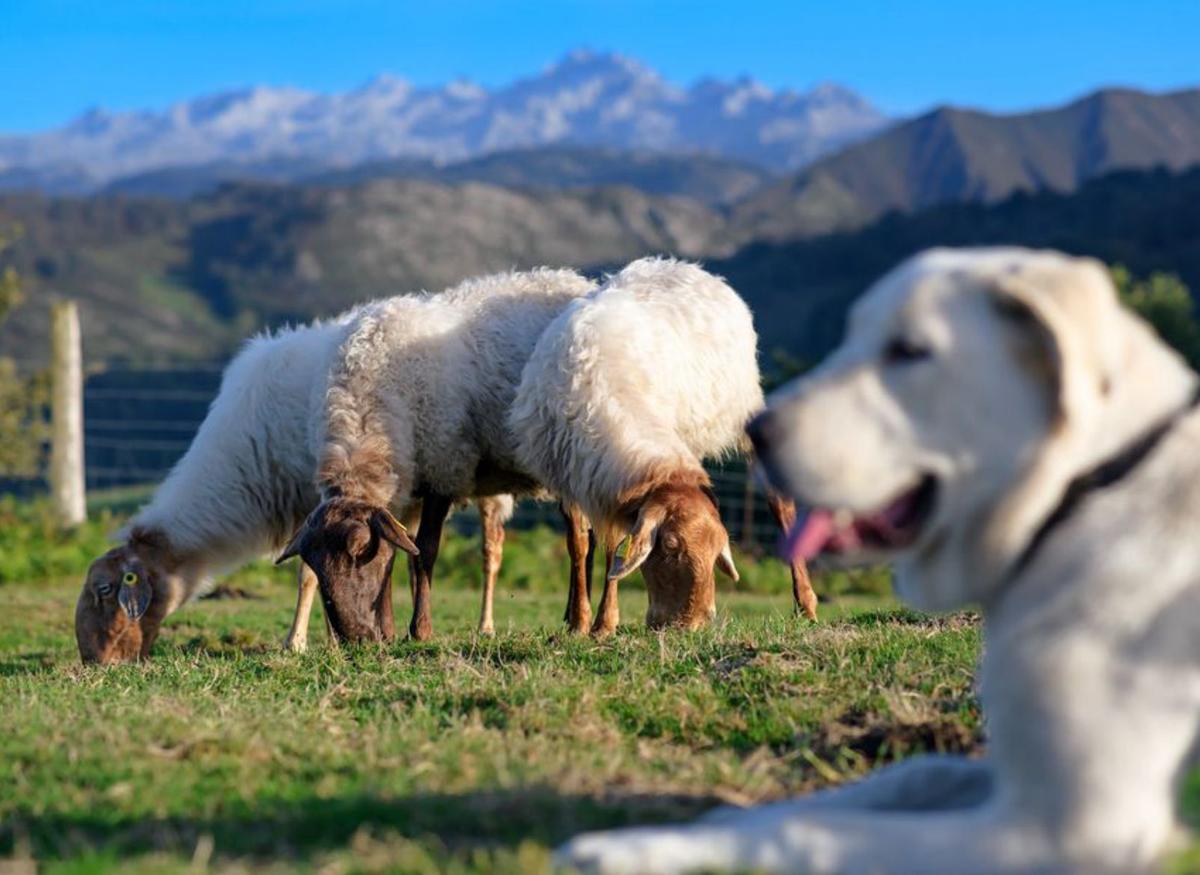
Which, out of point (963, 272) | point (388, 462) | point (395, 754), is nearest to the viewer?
point (963, 272)

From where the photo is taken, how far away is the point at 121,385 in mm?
87625

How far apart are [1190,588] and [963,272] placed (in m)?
0.90

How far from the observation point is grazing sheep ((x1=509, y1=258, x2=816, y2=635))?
28.2 ft

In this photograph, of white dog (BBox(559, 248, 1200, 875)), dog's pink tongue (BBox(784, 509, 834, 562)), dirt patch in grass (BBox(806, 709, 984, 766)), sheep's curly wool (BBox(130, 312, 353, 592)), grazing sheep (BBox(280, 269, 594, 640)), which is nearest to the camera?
white dog (BBox(559, 248, 1200, 875))

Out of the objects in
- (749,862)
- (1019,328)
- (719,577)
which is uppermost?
(1019,328)

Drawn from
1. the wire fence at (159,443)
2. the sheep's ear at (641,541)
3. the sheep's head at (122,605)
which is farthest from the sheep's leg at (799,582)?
the sheep's head at (122,605)

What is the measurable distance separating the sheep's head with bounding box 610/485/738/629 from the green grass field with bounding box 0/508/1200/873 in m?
0.23

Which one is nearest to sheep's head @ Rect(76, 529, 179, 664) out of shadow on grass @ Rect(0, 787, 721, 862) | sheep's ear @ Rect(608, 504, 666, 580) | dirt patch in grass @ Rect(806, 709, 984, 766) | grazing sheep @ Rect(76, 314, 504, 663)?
grazing sheep @ Rect(76, 314, 504, 663)

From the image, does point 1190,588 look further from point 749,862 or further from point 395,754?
point 395,754

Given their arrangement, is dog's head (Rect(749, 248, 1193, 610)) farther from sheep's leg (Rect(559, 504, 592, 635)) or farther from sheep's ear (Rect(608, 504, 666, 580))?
sheep's leg (Rect(559, 504, 592, 635))

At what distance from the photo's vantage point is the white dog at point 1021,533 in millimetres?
3209

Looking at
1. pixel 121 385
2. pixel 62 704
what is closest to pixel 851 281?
pixel 121 385

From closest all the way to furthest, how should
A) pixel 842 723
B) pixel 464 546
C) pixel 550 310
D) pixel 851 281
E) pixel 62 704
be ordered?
1. pixel 842 723
2. pixel 62 704
3. pixel 550 310
4. pixel 464 546
5. pixel 851 281

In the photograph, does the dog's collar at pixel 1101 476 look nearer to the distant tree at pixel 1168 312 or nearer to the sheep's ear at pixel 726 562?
the sheep's ear at pixel 726 562
